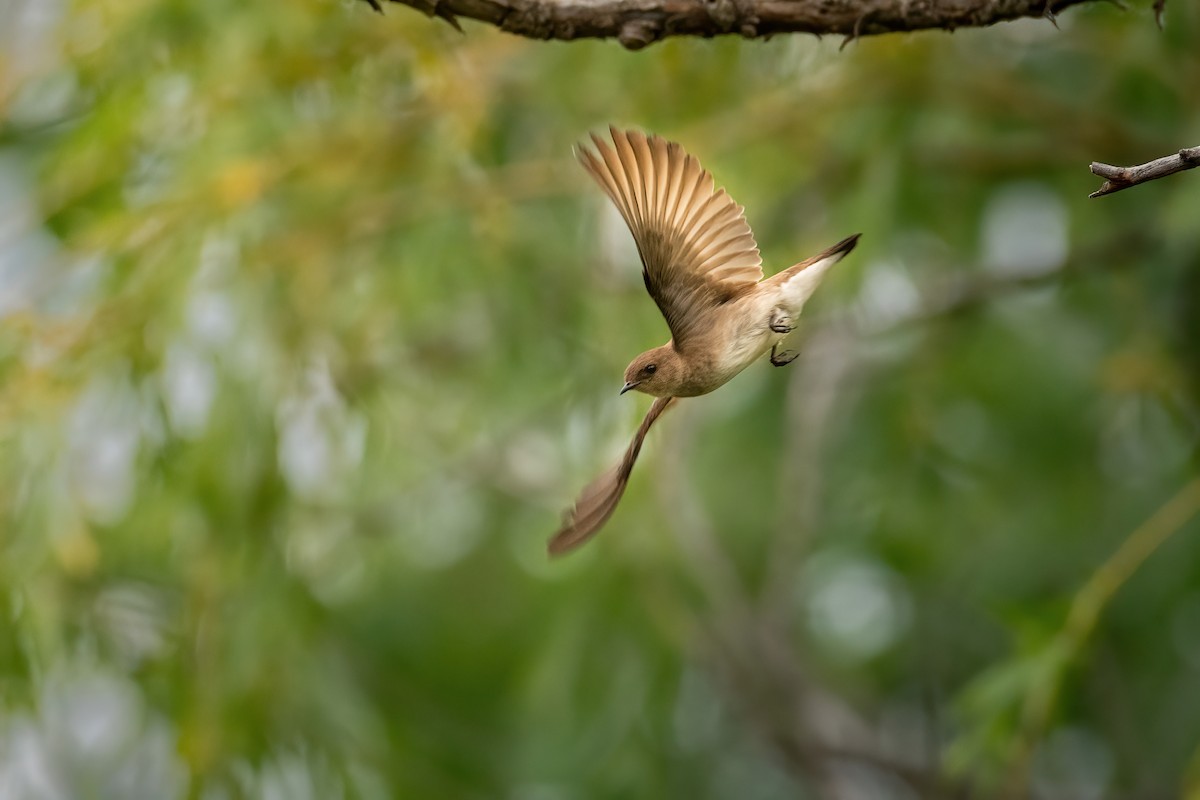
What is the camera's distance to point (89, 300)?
168 inches

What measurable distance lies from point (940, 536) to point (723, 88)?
205 centimetres

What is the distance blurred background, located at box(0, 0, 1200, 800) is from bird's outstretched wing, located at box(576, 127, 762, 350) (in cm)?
133

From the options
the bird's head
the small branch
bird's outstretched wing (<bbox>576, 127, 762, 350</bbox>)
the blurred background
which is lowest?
the blurred background

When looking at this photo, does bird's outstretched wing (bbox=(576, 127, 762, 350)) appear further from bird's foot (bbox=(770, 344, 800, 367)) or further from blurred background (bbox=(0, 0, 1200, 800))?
blurred background (bbox=(0, 0, 1200, 800))

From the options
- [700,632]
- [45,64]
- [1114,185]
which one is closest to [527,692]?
[700,632]

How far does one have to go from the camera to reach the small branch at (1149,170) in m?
1.49

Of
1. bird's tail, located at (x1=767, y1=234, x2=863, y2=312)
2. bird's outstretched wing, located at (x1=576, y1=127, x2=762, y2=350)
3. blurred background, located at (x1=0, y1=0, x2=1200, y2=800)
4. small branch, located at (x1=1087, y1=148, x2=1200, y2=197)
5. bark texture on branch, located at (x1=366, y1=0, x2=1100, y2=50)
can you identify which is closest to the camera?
small branch, located at (x1=1087, y1=148, x2=1200, y2=197)

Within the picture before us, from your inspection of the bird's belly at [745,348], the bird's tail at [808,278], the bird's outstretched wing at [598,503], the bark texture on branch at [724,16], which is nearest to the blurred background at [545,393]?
the bark texture on branch at [724,16]

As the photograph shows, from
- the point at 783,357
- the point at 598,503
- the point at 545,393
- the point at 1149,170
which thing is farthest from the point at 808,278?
the point at 545,393

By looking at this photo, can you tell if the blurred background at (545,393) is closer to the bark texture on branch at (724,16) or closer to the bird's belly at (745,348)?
the bark texture on branch at (724,16)

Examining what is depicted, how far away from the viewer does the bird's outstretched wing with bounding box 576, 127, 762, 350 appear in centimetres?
173

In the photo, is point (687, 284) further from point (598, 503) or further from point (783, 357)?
point (598, 503)

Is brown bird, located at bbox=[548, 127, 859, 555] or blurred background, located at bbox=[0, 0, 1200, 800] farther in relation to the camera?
blurred background, located at bbox=[0, 0, 1200, 800]

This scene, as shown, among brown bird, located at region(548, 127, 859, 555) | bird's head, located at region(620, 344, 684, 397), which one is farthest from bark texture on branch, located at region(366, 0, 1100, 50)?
bird's head, located at region(620, 344, 684, 397)
